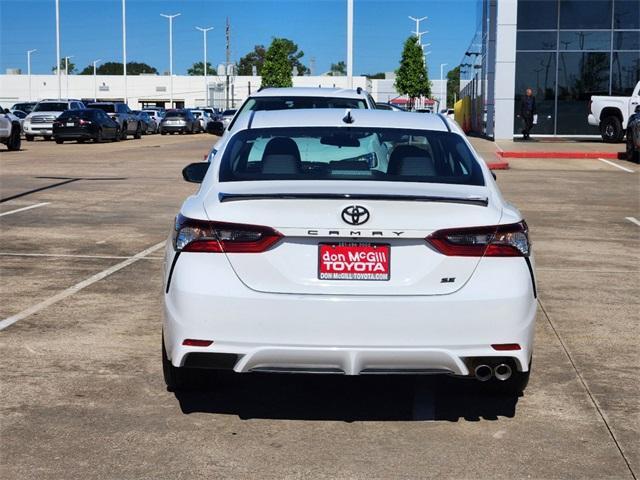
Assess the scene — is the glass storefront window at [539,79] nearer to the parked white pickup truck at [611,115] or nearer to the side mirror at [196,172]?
the parked white pickup truck at [611,115]

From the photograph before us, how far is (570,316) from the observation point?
8125 mm

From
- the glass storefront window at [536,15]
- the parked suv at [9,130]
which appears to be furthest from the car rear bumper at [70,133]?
the glass storefront window at [536,15]

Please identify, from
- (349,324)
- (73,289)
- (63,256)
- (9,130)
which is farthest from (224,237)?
(9,130)

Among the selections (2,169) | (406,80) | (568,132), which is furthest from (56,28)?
(2,169)

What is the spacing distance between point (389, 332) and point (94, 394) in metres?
1.90

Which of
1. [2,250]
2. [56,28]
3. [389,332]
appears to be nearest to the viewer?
[389,332]

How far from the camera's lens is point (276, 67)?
115375 millimetres

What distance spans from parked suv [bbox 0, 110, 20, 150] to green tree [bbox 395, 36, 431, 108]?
238 ft

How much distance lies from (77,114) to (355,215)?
37.8 m

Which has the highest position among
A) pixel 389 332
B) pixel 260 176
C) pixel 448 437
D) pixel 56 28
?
pixel 56 28

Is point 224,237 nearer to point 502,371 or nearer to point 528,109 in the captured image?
point 502,371

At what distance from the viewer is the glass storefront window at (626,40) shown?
125 ft

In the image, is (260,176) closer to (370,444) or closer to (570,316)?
(370,444)

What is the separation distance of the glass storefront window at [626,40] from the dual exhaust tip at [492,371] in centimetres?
3529
